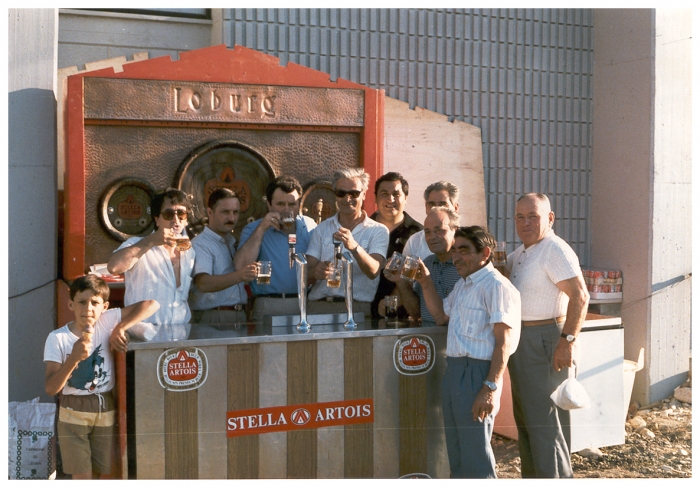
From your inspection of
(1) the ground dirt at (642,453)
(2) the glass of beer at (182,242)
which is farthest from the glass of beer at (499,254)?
(1) the ground dirt at (642,453)

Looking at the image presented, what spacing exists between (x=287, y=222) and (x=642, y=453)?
3.43 metres

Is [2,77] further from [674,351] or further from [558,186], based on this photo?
[674,351]

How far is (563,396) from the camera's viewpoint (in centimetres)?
412

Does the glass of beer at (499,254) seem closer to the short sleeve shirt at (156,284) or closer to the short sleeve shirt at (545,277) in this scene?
the short sleeve shirt at (545,277)

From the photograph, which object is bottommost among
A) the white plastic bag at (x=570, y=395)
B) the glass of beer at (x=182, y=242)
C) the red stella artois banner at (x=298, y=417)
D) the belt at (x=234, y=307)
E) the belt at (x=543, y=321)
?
the red stella artois banner at (x=298, y=417)

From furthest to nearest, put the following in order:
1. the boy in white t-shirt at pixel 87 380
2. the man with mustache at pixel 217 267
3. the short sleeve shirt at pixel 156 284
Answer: the man with mustache at pixel 217 267 < the short sleeve shirt at pixel 156 284 < the boy in white t-shirt at pixel 87 380

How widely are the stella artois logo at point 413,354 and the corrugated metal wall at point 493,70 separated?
10.2ft

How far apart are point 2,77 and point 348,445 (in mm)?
2977

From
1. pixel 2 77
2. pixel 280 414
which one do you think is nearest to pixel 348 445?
pixel 280 414

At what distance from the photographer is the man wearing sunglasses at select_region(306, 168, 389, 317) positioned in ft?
14.5

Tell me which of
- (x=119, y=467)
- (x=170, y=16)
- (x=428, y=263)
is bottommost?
(x=119, y=467)

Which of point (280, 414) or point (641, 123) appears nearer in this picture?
point (280, 414)

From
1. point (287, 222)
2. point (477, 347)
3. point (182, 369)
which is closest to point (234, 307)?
point (287, 222)

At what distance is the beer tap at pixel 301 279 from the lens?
13.4 ft
